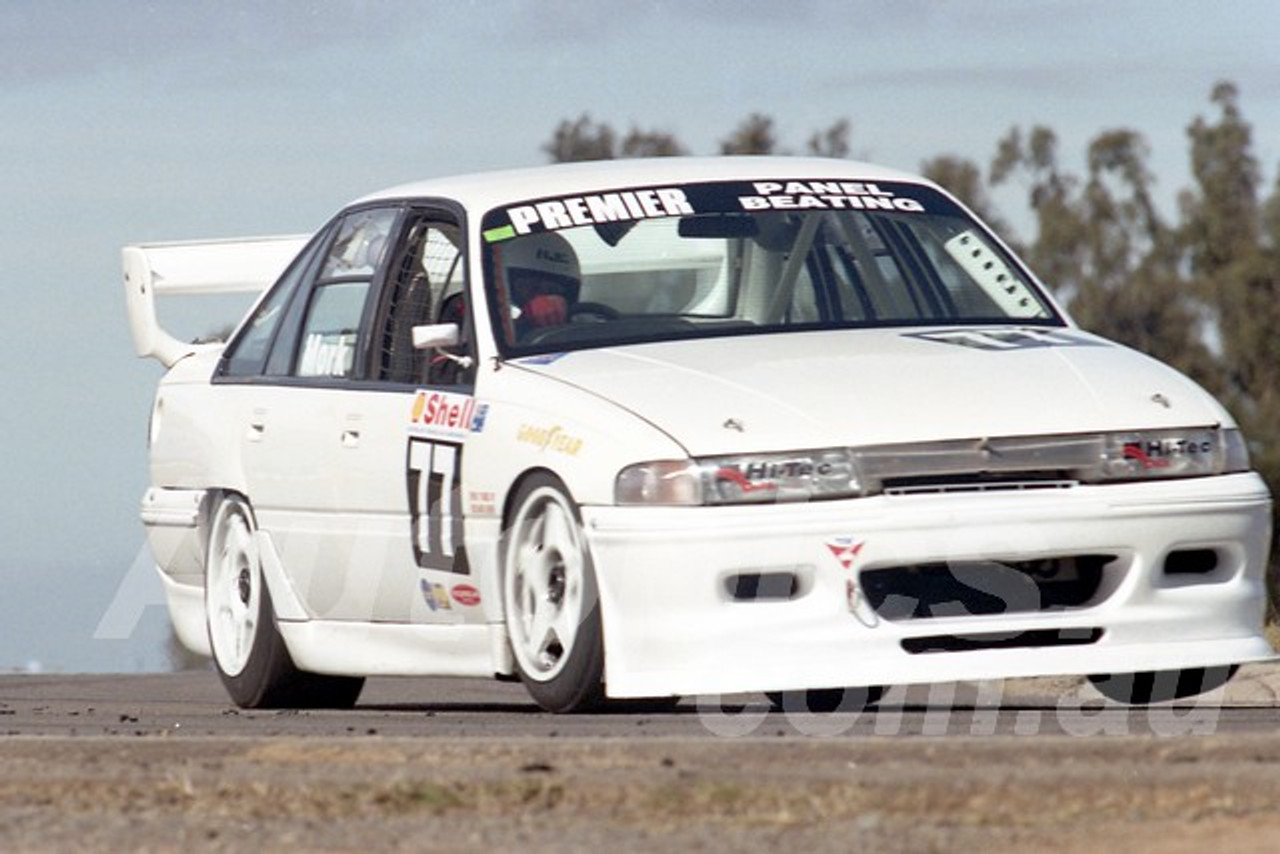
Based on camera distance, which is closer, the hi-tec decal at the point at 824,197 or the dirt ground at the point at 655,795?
the dirt ground at the point at 655,795

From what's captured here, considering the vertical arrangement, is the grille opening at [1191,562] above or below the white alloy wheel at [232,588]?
above

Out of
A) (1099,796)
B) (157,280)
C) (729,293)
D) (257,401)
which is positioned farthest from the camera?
(157,280)

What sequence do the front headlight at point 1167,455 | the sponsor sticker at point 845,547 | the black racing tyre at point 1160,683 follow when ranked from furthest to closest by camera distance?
the black racing tyre at point 1160,683
the front headlight at point 1167,455
the sponsor sticker at point 845,547

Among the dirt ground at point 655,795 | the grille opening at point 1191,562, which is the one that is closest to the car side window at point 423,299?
the grille opening at point 1191,562

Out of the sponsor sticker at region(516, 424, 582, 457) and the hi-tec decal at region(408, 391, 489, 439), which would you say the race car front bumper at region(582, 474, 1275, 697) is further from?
the hi-tec decal at region(408, 391, 489, 439)

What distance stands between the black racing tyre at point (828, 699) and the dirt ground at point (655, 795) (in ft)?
6.60

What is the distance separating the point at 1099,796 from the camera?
5.11 metres

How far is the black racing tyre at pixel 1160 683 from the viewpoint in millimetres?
7941

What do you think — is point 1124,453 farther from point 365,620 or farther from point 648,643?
point 365,620

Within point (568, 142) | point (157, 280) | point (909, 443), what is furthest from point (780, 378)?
point (568, 142)

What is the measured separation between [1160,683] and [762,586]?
1407mm

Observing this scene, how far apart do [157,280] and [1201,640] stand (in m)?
4.99

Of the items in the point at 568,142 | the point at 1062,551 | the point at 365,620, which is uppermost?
the point at 1062,551

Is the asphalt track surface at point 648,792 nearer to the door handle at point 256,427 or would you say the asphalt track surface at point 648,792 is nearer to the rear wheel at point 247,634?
the rear wheel at point 247,634
